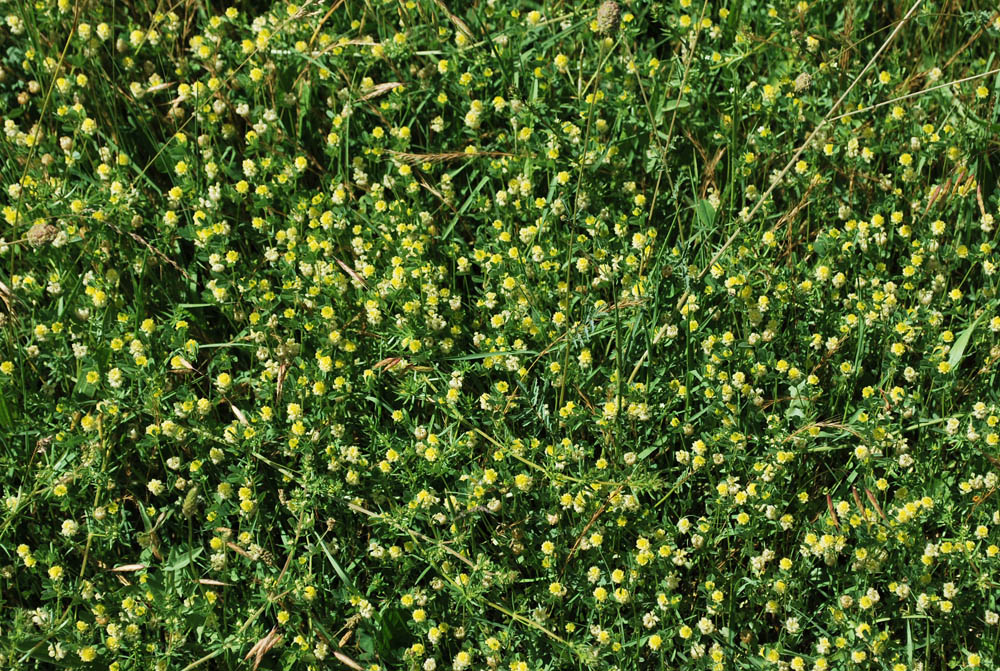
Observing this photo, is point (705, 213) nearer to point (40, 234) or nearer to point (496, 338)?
point (496, 338)

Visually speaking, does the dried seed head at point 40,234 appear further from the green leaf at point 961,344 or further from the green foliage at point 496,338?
the green leaf at point 961,344

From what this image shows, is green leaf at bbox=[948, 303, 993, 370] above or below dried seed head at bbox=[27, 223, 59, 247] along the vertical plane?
below

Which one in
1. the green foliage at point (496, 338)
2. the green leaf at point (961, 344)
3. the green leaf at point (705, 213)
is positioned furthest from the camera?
the green leaf at point (705, 213)

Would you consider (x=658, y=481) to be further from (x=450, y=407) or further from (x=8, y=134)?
(x=8, y=134)

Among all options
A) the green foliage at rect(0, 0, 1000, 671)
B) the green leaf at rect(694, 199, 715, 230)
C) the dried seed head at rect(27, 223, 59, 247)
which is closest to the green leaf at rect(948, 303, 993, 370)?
the green foliage at rect(0, 0, 1000, 671)

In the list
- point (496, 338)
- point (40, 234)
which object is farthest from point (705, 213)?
point (40, 234)

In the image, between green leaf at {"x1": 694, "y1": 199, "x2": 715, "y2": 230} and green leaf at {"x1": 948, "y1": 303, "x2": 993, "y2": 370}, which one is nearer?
green leaf at {"x1": 948, "y1": 303, "x2": 993, "y2": 370}

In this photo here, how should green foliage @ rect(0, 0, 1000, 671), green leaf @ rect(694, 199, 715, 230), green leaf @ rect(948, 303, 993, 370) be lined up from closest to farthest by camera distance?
green foliage @ rect(0, 0, 1000, 671) → green leaf @ rect(948, 303, 993, 370) → green leaf @ rect(694, 199, 715, 230)

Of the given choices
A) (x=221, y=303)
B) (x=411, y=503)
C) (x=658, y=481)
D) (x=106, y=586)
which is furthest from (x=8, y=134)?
(x=658, y=481)

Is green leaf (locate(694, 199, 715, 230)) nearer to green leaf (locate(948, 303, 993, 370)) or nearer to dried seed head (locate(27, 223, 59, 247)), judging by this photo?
green leaf (locate(948, 303, 993, 370))

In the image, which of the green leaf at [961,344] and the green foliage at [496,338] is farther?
the green leaf at [961,344]

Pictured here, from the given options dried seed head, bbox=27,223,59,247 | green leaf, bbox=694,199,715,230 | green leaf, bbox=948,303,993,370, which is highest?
dried seed head, bbox=27,223,59,247

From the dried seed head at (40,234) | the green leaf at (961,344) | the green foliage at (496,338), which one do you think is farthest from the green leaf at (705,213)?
the dried seed head at (40,234)
